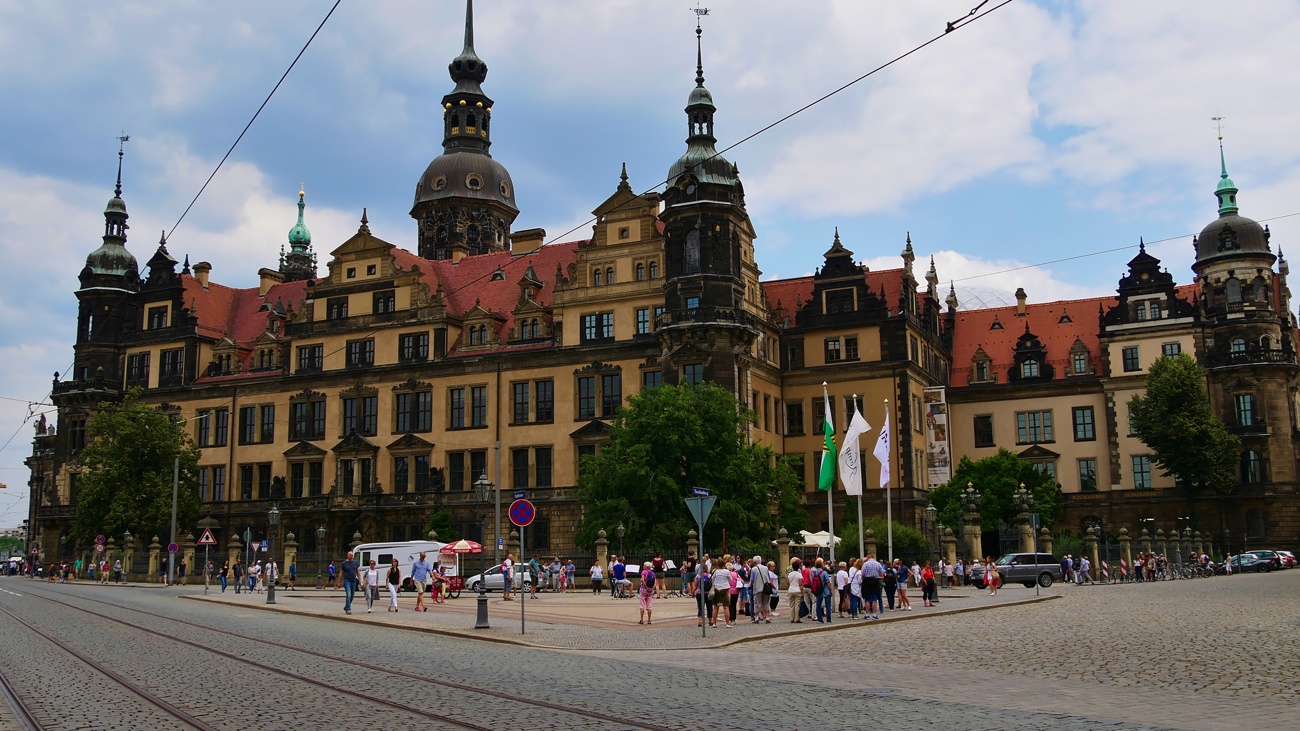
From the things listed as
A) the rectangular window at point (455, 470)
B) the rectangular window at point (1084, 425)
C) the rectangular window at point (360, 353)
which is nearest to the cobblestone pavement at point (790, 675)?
the rectangular window at point (455, 470)

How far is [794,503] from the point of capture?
58.2m

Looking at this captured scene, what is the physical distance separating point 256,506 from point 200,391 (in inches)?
367

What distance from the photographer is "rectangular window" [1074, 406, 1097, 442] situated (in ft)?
252

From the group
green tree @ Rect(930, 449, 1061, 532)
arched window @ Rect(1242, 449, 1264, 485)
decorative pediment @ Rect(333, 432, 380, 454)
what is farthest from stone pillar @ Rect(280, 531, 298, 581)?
arched window @ Rect(1242, 449, 1264, 485)

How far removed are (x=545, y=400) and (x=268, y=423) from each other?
20.1 m

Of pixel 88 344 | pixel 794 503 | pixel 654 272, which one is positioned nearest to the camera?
pixel 794 503

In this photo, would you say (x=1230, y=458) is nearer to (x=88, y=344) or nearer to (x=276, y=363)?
(x=276, y=363)

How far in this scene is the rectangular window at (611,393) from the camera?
64438 millimetres

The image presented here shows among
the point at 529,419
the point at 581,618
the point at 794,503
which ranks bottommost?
the point at 581,618

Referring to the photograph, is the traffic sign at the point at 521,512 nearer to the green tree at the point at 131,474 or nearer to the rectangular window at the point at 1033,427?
the green tree at the point at 131,474

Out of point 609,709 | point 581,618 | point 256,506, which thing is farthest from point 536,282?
point 609,709

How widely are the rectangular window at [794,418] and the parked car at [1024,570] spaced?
18.0 meters

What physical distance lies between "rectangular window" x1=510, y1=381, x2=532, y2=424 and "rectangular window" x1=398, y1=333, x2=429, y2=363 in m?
6.45

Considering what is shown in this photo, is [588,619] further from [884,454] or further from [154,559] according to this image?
[154,559]
